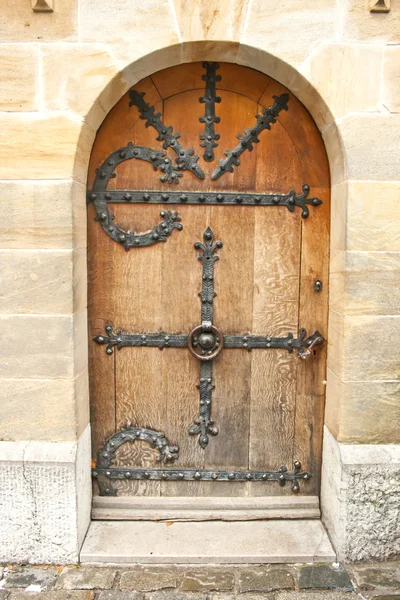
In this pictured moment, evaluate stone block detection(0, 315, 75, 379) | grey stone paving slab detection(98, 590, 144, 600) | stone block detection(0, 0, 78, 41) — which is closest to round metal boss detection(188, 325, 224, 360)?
stone block detection(0, 315, 75, 379)

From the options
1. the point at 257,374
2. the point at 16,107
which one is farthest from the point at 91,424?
the point at 16,107

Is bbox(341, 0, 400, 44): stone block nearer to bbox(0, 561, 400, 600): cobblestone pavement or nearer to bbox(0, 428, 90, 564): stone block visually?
bbox(0, 428, 90, 564): stone block

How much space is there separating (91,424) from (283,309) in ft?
3.72

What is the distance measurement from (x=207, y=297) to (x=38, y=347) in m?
0.83

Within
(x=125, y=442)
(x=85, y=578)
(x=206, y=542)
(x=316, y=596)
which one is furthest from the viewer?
(x=125, y=442)

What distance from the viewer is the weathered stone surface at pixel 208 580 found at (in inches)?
84.8

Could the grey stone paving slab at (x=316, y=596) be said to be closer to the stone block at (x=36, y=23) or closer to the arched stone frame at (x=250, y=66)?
the arched stone frame at (x=250, y=66)

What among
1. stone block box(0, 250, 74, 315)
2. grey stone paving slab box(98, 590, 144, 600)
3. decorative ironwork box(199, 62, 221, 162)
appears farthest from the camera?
decorative ironwork box(199, 62, 221, 162)

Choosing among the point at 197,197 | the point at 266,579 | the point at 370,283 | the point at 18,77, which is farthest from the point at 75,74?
the point at 266,579

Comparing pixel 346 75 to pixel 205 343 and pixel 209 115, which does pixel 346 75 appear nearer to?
pixel 209 115

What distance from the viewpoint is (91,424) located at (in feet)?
8.34

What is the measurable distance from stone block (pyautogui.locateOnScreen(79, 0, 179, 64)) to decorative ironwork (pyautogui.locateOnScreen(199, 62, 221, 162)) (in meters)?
0.29

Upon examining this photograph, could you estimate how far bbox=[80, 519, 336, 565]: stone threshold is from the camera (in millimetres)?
2297

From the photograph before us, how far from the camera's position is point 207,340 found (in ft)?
7.98
